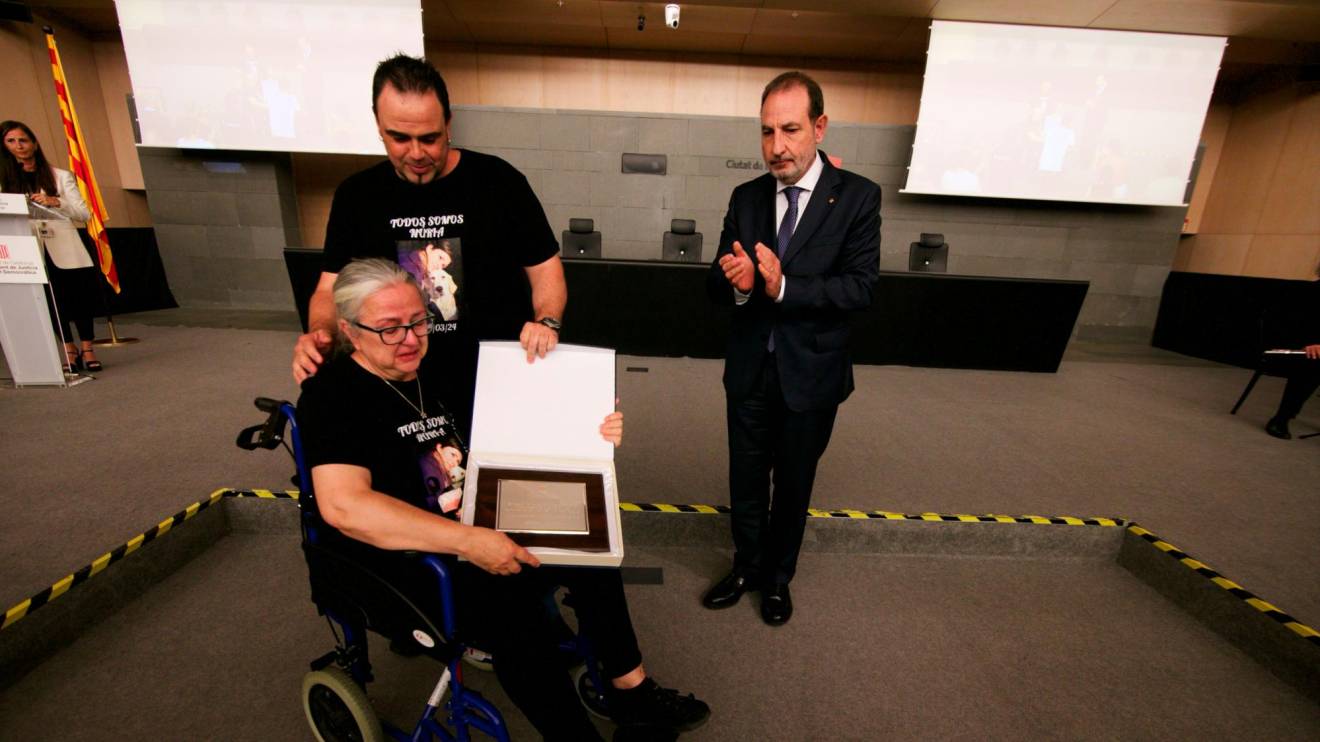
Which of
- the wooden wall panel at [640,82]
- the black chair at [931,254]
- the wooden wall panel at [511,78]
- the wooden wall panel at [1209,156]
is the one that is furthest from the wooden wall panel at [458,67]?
the wooden wall panel at [1209,156]

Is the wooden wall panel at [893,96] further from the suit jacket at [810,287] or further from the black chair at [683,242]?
the suit jacket at [810,287]

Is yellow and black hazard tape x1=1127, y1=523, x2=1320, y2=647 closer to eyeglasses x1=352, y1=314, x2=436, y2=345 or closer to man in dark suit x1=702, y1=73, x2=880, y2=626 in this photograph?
man in dark suit x1=702, y1=73, x2=880, y2=626

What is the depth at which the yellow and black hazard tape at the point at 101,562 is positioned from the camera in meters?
1.41

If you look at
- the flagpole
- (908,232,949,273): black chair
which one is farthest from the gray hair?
(908,232,949,273): black chair

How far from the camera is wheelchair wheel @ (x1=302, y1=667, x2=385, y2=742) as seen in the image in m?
1.11

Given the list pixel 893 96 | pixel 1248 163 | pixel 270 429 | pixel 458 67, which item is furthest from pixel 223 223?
pixel 1248 163

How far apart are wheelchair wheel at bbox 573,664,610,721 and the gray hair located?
3.42ft

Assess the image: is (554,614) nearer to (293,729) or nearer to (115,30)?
(293,729)

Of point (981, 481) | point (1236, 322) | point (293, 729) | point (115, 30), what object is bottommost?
point (293, 729)

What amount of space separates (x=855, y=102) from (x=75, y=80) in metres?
9.14

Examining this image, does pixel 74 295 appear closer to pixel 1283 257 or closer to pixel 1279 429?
pixel 1279 429

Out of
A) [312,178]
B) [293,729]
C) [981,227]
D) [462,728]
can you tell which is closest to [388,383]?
[462,728]

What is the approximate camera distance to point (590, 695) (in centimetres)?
140

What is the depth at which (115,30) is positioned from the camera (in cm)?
612
